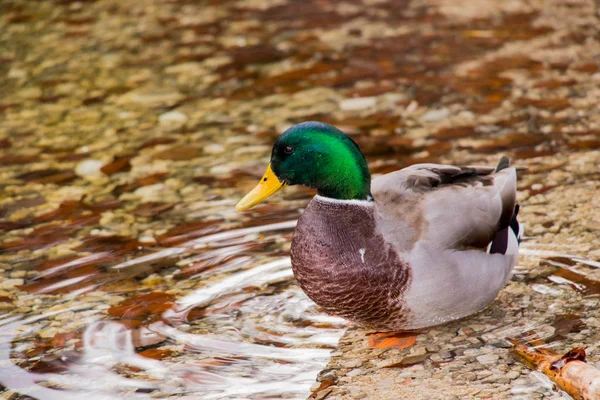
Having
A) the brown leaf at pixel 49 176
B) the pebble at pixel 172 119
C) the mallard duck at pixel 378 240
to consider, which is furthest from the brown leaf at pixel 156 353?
the pebble at pixel 172 119

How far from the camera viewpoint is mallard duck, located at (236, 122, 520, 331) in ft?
10.9

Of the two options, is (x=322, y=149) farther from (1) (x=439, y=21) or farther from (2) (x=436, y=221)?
(1) (x=439, y=21)

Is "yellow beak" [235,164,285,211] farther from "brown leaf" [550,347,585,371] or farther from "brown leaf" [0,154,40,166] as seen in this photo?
"brown leaf" [0,154,40,166]

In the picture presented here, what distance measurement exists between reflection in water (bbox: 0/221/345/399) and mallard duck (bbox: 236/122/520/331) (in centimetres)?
29

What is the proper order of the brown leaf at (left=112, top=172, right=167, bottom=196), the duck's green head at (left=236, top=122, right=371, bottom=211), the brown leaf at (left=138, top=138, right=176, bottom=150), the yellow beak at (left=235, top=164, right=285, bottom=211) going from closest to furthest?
the duck's green head at (left=236, top=122, right=371, bottom=211) → the yellow beak at (left=235, top=164, right=285, bottom=211) → the brown leaf at (left=112, top=172, right=167, bottom=196) → the brown leaf at (left=138, top=138, right=176, bottom=150)

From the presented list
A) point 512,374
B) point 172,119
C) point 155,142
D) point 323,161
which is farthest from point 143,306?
point 172,119

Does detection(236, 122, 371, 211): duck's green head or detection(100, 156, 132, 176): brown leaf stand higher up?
detection(236, 122, 371, 211): duck's green head

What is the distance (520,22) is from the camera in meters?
7.18

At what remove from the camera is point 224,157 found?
5398 mm

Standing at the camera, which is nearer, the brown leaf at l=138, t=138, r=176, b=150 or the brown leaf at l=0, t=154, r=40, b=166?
the brown leaf at l=0, t=154, r=40, b=166

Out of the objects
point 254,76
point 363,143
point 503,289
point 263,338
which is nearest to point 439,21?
point 254,76

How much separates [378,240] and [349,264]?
14 centimetres

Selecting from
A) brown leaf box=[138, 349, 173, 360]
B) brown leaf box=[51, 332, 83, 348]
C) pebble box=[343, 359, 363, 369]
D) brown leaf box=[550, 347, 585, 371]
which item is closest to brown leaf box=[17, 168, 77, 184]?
brown leaf box=[51, 332, 83, 348]

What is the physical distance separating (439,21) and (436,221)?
4.25 m
